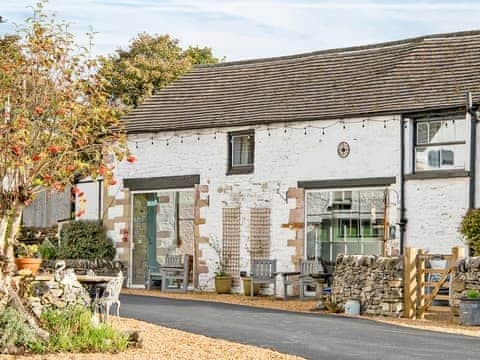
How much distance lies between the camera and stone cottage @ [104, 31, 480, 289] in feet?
82.2

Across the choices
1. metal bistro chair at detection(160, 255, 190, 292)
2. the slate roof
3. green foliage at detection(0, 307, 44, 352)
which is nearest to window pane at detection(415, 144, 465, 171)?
the slate roof

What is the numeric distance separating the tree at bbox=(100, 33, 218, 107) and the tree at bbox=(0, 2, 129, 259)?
24.5 meters

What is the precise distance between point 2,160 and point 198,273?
14201mm

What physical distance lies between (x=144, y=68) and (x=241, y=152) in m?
15.0

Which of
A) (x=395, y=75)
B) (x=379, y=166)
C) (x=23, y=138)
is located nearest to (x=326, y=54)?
(x=395, y=75)

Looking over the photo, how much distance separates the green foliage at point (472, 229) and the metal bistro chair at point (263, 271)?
16.8 feet

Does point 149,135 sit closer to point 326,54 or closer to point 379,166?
point 326,54

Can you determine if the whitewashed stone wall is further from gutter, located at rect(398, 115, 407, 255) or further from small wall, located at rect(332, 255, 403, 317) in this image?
small wall, located at rect(332, 255, 403, 317)

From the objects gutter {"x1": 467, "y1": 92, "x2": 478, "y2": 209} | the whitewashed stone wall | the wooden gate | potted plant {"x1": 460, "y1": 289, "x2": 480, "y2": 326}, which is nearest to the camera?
potted plant {"x1": 460, "y1": 289, "x2": 480, "y2": 326}

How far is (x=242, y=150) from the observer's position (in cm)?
2834

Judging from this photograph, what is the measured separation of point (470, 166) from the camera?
24391 mm

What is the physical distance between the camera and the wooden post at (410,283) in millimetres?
21141

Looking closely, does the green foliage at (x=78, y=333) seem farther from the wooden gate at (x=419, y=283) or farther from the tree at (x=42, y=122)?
the wooden gate at (x=419, y=283)

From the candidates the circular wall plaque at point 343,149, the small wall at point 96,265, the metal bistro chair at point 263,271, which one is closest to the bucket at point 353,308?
the metal bistro chair at point 263,271
